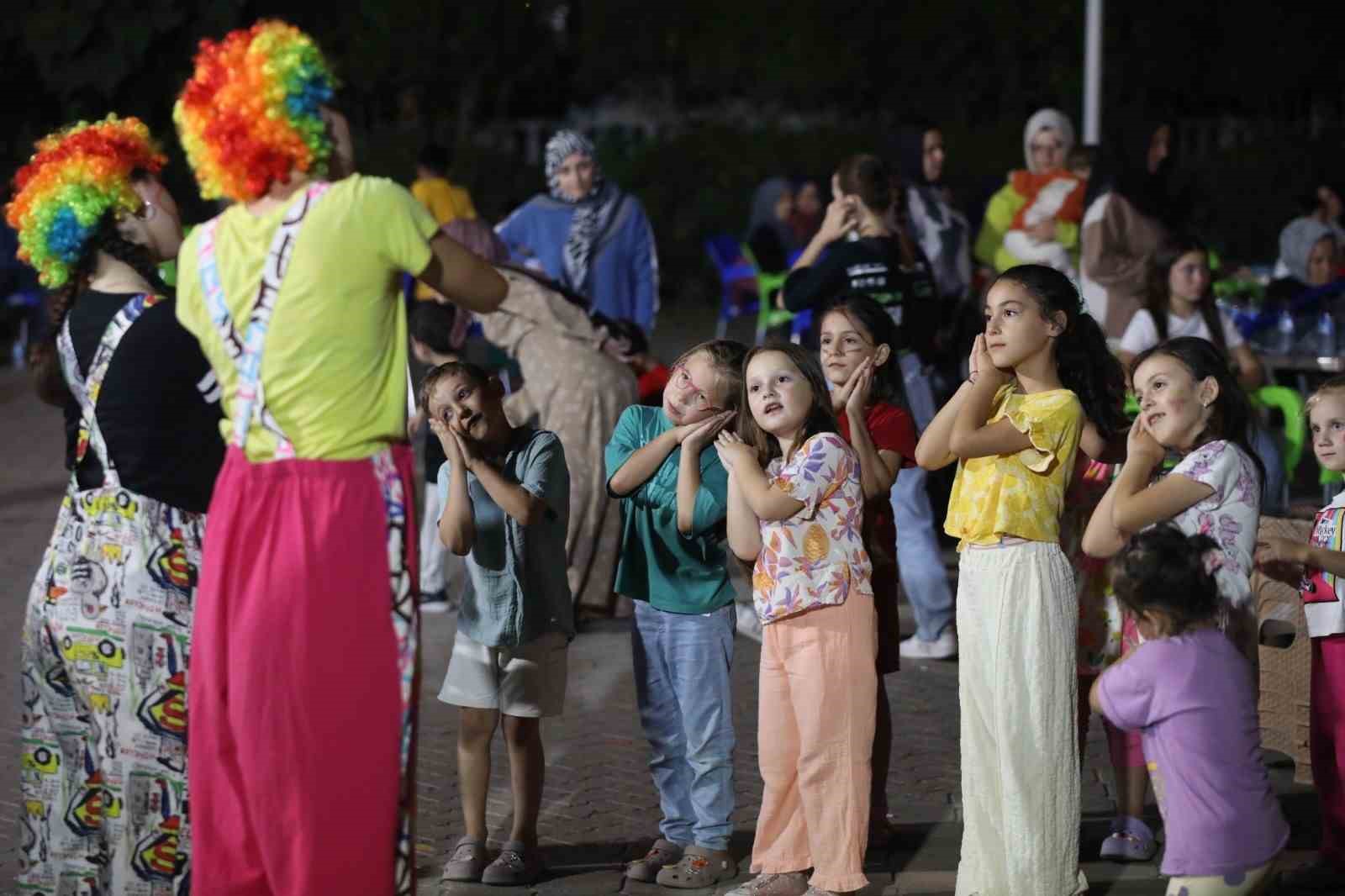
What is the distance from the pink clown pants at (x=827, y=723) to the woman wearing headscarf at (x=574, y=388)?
10.1 feet

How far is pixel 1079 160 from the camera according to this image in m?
10.6

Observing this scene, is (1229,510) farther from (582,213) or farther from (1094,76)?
(1094,76)

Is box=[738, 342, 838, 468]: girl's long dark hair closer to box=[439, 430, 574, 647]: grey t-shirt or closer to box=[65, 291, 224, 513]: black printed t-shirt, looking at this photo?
box=[439, 430, 574, 647]: grey t-shirt

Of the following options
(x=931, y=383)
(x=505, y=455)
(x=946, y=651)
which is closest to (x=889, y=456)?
(x=505, y=455)

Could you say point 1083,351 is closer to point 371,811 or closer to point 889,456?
point 889,456

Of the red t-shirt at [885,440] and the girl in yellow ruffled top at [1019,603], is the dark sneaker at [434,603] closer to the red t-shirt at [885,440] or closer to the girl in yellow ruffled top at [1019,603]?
the red t-shirt at [885,440]

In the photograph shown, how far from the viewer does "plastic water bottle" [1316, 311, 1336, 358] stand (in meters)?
10.4

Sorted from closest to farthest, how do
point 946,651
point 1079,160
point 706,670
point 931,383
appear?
point 706,670
point 946,651
point 931,383
point 1079,160

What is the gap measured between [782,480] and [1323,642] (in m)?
1.65

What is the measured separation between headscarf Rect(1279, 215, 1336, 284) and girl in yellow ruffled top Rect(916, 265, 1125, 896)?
341 inches

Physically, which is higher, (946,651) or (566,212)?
(566,212)

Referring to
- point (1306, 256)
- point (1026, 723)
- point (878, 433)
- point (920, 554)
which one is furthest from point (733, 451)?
point (1306, 256)

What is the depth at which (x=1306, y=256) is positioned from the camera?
1311cm

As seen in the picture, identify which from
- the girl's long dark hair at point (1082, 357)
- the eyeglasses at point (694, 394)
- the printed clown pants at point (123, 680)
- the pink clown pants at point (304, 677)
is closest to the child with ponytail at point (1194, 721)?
the girl's long dark hair at point (1082, 357)
